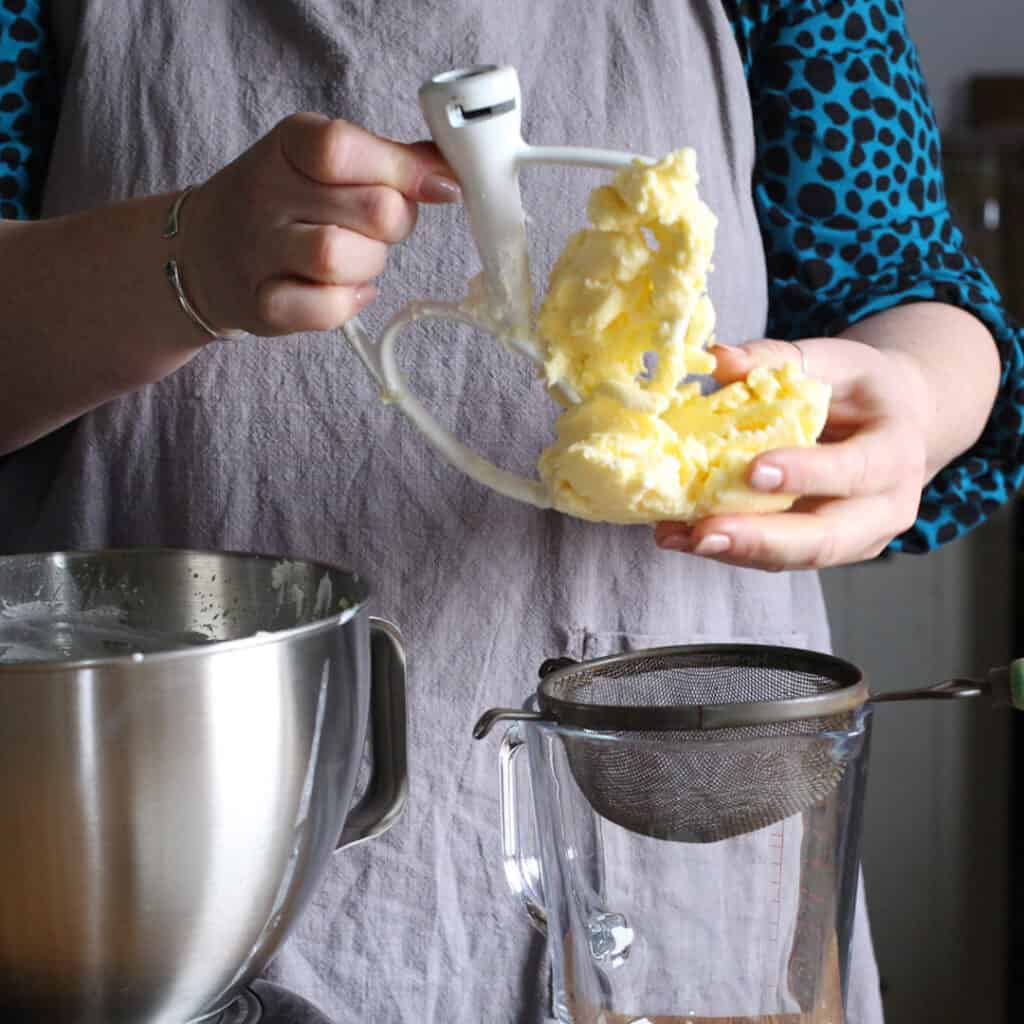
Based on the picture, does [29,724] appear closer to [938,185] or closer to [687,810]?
[687,810]

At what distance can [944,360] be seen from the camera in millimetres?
823

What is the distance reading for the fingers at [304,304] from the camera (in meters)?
0.61

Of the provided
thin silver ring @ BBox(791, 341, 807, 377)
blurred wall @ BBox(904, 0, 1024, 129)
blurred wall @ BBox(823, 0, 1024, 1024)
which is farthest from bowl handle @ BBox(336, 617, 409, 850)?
blurred wall @ BBox(904, 0, 1024, 129)

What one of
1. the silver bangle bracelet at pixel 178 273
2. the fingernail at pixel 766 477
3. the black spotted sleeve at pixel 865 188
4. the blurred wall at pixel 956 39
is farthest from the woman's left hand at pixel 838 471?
the blurred wall at pixel 956 39

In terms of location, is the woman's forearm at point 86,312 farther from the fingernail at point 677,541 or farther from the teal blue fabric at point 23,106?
the fingernail at point 677,541

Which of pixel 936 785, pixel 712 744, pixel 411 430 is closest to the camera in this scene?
pixel 712 744

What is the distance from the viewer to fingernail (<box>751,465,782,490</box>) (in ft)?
2.03

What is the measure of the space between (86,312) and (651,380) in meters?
0.29

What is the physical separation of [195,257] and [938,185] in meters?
0.53

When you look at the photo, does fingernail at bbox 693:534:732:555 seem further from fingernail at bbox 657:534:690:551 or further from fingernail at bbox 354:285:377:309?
fingernail at bbox 354:285:377:309

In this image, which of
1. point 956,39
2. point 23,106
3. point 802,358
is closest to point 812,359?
point 802,358

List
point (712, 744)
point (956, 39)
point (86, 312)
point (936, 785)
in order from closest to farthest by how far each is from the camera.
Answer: point (712, 744), point (86, 312), point (936, 785), point (956, 39)

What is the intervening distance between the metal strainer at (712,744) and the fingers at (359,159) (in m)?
0.22

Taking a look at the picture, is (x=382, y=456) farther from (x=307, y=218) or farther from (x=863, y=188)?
(x=863, y=188)
